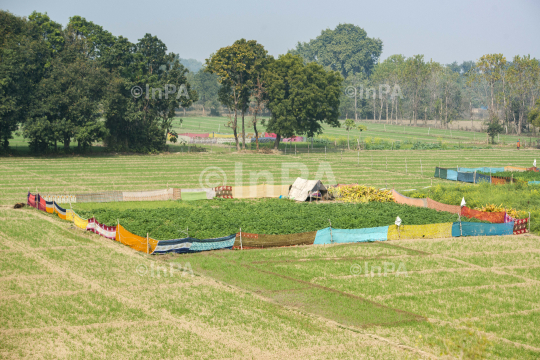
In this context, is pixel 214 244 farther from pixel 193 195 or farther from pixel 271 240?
pixel 193 195

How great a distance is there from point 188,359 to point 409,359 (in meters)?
7.42

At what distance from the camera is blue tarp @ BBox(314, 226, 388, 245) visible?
112 feet

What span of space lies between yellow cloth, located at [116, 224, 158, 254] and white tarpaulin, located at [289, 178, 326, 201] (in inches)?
737

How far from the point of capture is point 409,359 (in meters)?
18.4

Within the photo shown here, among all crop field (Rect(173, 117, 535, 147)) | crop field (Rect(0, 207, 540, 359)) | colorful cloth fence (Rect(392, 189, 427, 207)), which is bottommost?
crop field (Rect(0, 207, 540, 359))

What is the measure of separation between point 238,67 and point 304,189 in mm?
45752

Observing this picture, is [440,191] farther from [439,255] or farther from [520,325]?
[520,325]

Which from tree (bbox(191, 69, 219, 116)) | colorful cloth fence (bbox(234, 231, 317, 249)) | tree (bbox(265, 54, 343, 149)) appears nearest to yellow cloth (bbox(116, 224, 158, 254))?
colorful cloth fence (bbox(234, 231, 317, 249))

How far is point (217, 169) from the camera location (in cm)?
6806

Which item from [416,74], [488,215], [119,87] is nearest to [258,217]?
[488,215]

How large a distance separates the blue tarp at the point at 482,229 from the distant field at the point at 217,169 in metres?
19.1

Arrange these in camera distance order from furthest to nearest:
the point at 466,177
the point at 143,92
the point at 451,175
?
the point at 143,92, the point at 451,175, the point at 466,177

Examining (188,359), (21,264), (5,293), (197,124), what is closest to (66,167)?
(21,264)

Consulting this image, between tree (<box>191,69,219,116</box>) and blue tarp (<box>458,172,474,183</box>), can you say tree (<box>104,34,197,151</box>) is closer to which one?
blue tarp (<box>458,172,474,183</box>)
